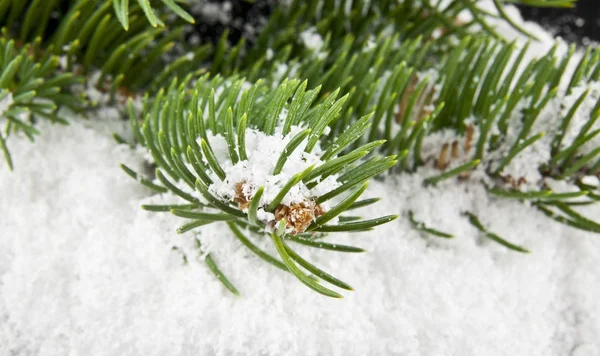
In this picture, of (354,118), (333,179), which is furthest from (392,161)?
(354,118)

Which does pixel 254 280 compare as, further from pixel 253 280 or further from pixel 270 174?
pixel 270 174

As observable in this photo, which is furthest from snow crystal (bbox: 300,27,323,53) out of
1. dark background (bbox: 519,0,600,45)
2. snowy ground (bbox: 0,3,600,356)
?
dark background (bbox: 519,0,600,45)

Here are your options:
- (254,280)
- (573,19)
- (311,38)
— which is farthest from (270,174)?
(573,19)

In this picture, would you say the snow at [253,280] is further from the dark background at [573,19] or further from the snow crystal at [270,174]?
the dark background at [573,19]

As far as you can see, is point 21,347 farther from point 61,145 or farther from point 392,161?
point 392,161

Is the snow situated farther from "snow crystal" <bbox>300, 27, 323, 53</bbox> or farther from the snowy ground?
"snow crystal" <bbox>300, 27, 323, 53</bbox>

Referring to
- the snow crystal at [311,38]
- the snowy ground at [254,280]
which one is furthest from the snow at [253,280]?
the snow crystal at [311,38]
